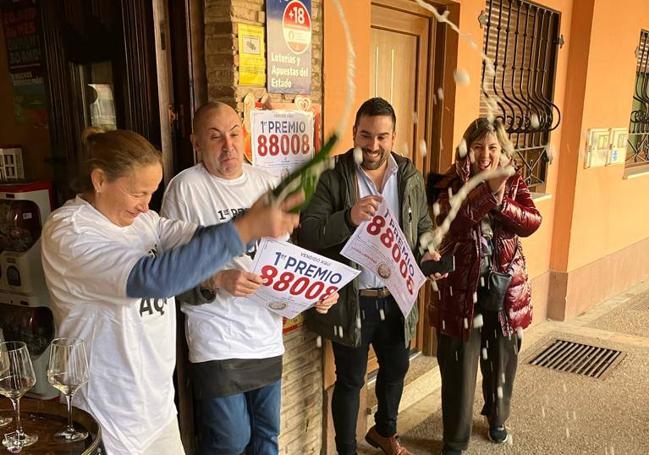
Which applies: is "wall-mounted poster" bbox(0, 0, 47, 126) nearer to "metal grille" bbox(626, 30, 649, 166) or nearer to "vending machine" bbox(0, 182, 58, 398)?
"vending machine" bbox(0, 182, 58, 398)

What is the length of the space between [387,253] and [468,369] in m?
0.96

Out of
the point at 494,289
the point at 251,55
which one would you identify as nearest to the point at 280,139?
the point at 251,55

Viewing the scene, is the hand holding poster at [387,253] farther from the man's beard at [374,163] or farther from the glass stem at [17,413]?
the glass stem at [17,413]

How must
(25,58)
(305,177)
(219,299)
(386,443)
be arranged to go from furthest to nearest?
(386,443)
(25,58)
(219,299)
(305,177)

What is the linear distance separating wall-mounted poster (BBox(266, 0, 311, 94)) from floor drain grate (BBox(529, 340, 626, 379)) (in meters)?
3.33

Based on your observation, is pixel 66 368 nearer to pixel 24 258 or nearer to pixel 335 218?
pixel 24 258

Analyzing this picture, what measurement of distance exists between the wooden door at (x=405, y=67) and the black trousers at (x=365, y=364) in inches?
29.2

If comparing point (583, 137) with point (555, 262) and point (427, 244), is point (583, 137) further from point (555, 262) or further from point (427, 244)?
Result: point (427, 244)

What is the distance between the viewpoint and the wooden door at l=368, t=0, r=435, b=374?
3662 millimetres

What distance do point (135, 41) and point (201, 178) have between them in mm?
658

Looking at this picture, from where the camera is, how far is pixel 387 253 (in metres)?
2.65

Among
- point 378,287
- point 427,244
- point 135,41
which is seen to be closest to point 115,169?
point 135,41

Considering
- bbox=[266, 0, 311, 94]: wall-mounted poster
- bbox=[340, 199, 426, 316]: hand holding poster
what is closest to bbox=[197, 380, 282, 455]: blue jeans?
bbox=[340, 199, 426, 316]: hand holding poster

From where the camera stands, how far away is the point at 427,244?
118 inches
